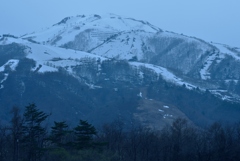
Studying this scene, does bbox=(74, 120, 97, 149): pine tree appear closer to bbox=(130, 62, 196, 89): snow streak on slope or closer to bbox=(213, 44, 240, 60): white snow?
bbox=(130, 62, 196, 89): snow streak on slope

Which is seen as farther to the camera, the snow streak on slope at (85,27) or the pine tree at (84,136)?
the snow streak on slope at (85,27)

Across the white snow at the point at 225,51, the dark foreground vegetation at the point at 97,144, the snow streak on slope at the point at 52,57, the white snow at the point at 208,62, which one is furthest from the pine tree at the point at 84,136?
the white snow at the point at 225,51

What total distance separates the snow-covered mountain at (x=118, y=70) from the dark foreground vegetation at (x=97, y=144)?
2235 centimetres

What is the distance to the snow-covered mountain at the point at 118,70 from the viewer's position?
71.4 metres

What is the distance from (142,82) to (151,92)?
271 inches

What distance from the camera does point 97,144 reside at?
3200 cm

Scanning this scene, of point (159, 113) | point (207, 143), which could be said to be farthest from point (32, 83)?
point (207, 143)

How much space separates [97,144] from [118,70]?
2357 inches

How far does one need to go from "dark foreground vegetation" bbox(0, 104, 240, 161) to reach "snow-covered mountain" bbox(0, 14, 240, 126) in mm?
22348

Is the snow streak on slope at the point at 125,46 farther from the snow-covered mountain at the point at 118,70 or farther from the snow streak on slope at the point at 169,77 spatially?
the snow streak on slope at the point at 169,77

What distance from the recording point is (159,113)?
66.9 metres

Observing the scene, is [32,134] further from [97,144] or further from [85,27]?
[85,27]

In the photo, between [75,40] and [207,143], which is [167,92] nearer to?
[207,143]

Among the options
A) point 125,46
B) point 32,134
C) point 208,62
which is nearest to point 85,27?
point 125,46
